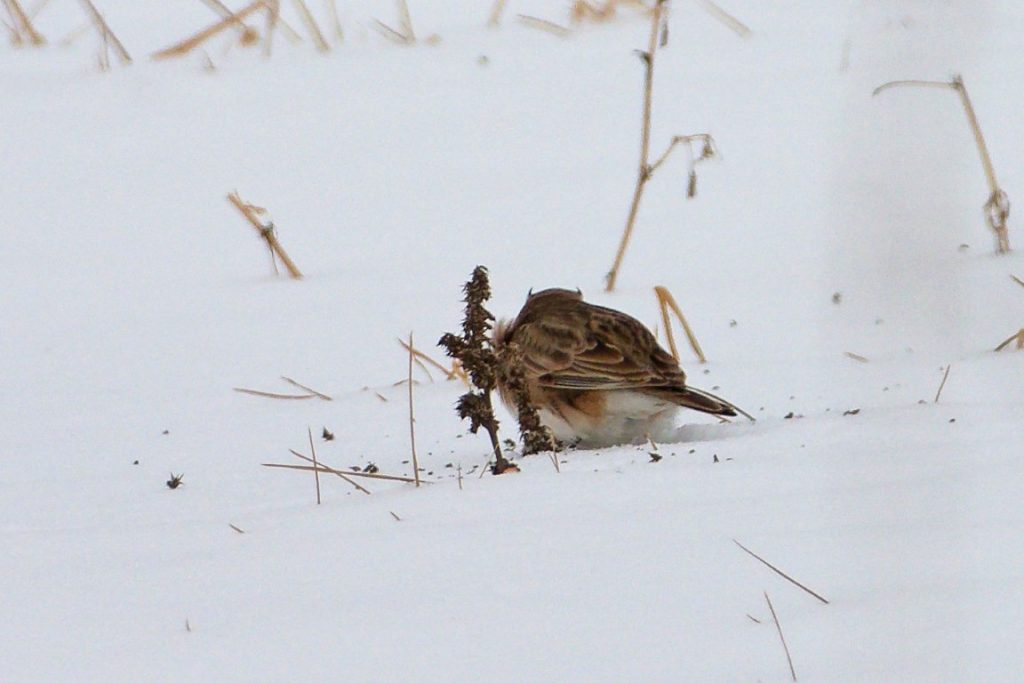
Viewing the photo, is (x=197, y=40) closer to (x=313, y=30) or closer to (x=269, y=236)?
(x=313, y=30)

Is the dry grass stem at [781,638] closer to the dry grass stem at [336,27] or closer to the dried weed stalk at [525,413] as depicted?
the dried weed stalk at [525,413]

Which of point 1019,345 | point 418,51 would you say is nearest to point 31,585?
point 1019,345

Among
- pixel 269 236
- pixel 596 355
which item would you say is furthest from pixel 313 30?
pixel 596 355

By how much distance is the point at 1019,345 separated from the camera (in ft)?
14.3

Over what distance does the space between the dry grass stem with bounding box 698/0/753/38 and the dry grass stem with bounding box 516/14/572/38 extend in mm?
845

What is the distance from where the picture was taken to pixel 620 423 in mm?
4195

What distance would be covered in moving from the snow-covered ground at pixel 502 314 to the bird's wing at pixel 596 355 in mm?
229

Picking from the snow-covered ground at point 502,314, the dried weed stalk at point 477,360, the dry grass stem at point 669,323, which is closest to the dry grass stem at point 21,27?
the snow-covered ground at point 502,314

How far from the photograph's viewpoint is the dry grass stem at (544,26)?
8.36 m

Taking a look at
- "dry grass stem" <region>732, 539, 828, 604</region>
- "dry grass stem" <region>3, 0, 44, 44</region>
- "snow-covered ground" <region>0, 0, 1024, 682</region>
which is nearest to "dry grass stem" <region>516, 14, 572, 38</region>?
"snow-covered ground" <region>0, 0, 1024, 682</region>

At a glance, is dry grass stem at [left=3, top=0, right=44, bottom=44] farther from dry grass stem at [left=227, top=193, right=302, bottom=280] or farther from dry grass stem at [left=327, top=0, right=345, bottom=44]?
dry grass stem at [left=227, top=193, right=302, bottom=280]

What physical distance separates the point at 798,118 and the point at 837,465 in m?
4.46

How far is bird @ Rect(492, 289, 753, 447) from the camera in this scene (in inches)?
161

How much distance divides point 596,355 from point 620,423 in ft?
0.66
